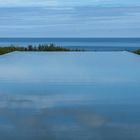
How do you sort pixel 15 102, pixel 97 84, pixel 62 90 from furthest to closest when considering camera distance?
pixel 97 84 < pixel 62 90 < pixel 15 102

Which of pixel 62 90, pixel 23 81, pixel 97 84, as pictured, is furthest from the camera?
pixel 23 81

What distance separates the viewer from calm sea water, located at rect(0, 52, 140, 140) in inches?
98.0

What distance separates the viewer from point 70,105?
3490mm

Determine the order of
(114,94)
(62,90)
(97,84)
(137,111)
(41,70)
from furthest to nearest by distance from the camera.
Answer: (41,70) < (97,84) < (62,90) < (114,94) < (137,111)

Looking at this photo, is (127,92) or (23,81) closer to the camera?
(127,92)

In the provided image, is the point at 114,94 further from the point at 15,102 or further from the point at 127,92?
the point at 15,102

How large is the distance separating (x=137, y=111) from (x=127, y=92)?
0.95 m

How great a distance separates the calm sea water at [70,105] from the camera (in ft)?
8.16

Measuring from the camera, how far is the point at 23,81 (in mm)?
5043

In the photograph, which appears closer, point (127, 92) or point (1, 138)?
point (1, 138)

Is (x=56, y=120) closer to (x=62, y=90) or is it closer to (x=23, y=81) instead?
(x=62, y=90)

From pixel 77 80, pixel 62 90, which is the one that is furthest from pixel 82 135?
pixel 77 80

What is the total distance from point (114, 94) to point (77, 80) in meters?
1.10

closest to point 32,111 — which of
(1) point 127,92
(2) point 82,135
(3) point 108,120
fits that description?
(3) point 108,120
